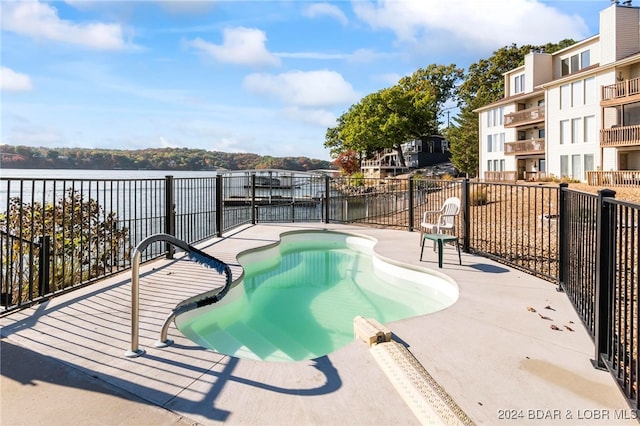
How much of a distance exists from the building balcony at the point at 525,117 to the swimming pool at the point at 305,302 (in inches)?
854

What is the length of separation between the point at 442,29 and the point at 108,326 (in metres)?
11.8

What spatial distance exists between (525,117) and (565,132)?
406 cm

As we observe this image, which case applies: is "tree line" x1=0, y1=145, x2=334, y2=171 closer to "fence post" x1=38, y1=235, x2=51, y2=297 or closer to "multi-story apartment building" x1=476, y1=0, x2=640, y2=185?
"fence post" x1=38, y1=235, x2=51, y2=297

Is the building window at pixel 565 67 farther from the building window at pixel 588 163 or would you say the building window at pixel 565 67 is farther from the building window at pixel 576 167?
the building window at pixel 588 163

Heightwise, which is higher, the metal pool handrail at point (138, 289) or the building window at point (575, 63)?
the building window at point (575, 63)

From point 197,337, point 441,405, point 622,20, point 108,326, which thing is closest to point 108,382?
point 108,326

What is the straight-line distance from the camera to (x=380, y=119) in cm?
3831

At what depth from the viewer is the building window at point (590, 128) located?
1991 centimetres

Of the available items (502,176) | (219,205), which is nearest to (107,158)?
(219,205)

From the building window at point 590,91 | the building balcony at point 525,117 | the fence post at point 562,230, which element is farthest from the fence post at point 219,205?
the building balcony at point 525,117

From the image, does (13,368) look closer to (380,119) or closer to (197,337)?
(197,337)

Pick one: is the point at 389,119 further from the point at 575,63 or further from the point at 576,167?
the point at 576,167

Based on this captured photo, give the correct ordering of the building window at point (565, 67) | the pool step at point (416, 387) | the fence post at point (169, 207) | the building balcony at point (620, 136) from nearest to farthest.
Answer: the pool step at point (416, 387), the fence post at point (169, 207), the building balcony at point (620, 136), the building window at point (565, 67)

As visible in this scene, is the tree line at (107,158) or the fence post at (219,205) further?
the tree line at (107,158)
